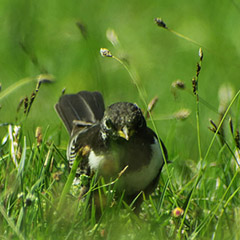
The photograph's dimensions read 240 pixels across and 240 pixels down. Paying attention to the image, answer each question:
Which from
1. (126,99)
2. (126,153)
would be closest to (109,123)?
(126,153)

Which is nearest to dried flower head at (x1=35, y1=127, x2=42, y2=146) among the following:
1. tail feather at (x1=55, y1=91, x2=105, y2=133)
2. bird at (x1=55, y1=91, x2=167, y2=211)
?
bird at (x1=55, y1=91, x2=167, y2=211)

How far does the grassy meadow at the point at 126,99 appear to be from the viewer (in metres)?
3.67

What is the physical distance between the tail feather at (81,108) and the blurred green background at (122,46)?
785mm

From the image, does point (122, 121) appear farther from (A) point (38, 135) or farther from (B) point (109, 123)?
(A) point (38, 135)

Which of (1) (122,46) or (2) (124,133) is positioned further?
(1) (122,46)

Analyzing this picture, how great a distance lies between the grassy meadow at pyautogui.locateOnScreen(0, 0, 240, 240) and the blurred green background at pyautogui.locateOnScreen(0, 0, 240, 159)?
1 centimetres

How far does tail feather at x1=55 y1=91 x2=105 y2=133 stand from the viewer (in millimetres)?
5387

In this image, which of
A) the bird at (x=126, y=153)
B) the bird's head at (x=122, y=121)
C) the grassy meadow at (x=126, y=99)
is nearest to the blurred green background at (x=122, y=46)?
the grassy meadow at (x=126, y=99)

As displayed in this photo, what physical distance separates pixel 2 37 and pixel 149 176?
13.2 ft

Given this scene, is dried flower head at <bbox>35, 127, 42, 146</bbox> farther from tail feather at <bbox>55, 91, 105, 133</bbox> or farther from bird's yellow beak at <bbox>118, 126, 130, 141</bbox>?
tail feather at <bbox>55, 91, 105, 133</bbox>

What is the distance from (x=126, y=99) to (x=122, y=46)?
1.04 meters

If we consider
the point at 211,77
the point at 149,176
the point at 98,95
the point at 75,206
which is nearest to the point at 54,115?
the point at 98,95

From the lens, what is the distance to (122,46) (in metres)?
7.65

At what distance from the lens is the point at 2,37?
7.82 metres
